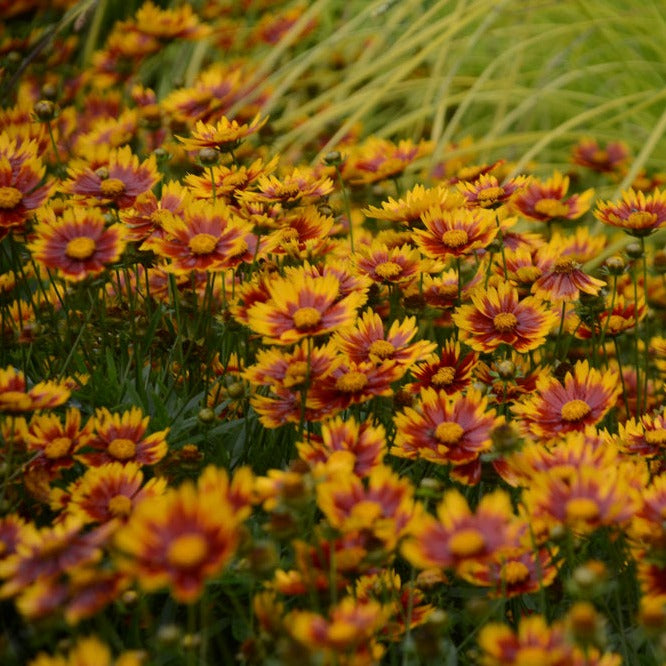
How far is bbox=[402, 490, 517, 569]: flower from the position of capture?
78cm

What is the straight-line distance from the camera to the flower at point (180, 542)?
70 cm

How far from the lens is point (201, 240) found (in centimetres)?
123

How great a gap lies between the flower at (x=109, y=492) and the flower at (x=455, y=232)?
0.53 m

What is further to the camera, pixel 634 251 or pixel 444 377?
pixel 634 251

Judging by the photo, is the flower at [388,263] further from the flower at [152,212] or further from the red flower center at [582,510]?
the red flower center at [582,510]

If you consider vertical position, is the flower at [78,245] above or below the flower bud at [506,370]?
above

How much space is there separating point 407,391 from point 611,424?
1.22ft

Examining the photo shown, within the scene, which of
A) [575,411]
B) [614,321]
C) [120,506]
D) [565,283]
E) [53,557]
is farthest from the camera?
[614,321]

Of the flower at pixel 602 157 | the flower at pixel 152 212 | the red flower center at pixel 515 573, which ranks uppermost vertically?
the flower at pixel 152 212

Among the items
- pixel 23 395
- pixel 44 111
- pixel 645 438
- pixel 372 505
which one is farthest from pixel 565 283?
pixel 44 111

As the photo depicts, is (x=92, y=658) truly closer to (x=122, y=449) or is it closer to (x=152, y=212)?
(x=122, y=449)

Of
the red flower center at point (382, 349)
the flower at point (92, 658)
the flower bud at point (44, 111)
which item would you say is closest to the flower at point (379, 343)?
the red flower center at point (382, 349)

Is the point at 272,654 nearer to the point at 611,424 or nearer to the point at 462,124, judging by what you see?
the point at 611,424

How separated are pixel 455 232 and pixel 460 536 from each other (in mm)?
643
